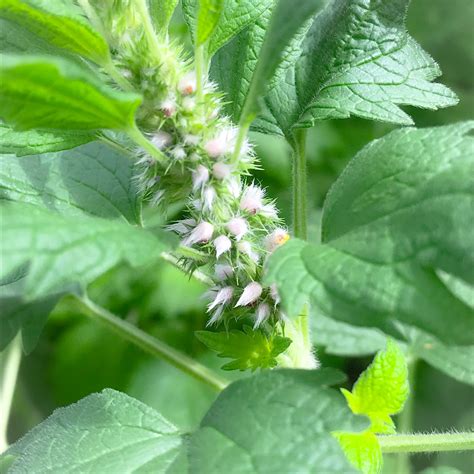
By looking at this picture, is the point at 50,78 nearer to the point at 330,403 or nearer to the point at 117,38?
the point at 117,38

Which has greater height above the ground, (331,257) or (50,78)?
(50,78)

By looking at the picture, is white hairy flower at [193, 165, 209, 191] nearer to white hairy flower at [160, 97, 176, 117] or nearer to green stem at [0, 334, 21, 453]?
white hairy flower at [160, 97, 176, 117]

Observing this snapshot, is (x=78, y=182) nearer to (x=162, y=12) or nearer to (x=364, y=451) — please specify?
(x=162, y=12)

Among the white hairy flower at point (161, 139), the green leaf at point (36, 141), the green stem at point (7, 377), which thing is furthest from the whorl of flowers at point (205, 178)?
the green stem at point (7, 377)

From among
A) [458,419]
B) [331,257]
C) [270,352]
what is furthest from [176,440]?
[458,419]

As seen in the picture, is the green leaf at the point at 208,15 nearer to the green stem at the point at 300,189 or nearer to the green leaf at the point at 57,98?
the green leaf at the point at 57,98
